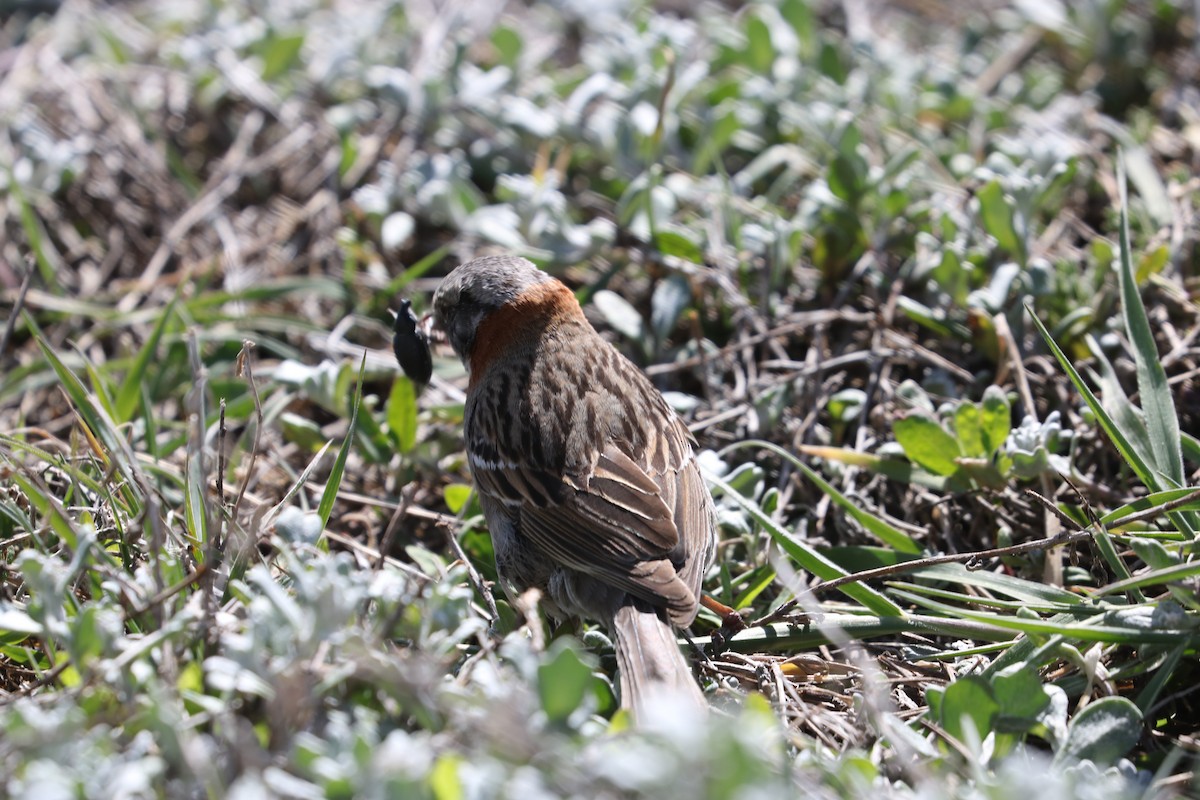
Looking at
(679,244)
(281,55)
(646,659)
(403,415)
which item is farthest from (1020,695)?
(281,55)

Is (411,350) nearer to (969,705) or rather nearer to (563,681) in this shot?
(563,681)

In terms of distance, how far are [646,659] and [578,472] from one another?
88 centimetres

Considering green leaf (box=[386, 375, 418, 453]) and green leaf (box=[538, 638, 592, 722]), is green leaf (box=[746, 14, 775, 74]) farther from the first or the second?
green leaf (box=[538, 638, 592, 722])

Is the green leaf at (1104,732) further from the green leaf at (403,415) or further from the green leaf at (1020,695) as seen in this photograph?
the green leaf at (403,415)

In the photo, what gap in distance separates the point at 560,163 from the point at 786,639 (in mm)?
3269

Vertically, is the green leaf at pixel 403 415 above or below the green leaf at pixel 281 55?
below

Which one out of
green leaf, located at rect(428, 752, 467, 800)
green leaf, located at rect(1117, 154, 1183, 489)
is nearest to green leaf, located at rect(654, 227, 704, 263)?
Answer: green leaf, located at rect(1117, 154, 1183, 489)

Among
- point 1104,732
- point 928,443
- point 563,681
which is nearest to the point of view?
point 563,681

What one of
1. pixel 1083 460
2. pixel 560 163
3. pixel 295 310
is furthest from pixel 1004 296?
pixel 295 310

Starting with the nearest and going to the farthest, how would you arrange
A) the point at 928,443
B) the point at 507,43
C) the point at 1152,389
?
the point at 1152,389, the point at 928,443, the point at 507,43

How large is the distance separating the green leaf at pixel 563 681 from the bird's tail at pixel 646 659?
0.45 meters

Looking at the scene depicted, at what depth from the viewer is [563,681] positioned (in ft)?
8.57

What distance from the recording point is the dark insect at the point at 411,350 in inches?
183

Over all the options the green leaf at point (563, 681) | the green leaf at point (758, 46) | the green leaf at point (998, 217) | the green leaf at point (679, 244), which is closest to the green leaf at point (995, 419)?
the green leaf at point (998, 217)
